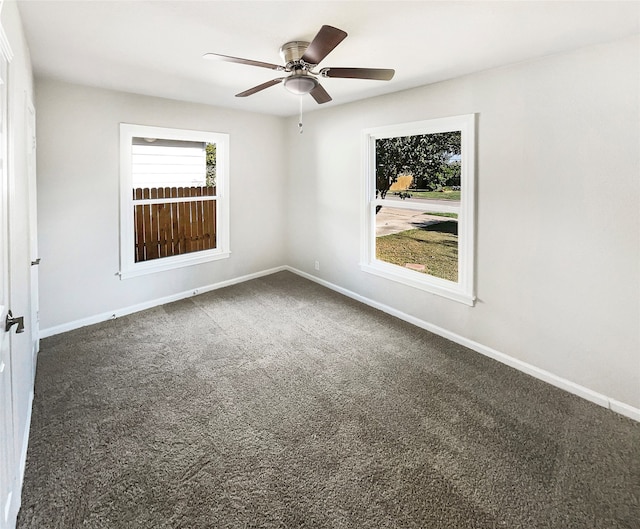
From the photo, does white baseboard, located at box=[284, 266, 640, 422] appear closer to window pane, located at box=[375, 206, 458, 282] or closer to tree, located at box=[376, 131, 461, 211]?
window pane, located at box=[375, 206, 458, 282]

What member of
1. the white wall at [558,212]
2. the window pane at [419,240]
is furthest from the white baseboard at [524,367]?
the window pane at [419,240]

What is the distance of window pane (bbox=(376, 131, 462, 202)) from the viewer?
3460 mm

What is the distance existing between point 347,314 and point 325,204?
5.15 feet

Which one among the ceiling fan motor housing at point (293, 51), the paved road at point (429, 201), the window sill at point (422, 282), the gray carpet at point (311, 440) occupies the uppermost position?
the ceiling fan motor housing at point (293, 51)

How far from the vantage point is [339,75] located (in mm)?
2381

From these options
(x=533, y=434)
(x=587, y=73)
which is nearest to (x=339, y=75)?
(x=587, y=73)

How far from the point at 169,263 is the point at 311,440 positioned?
10.2 ft

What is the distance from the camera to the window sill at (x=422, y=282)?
3385 mm

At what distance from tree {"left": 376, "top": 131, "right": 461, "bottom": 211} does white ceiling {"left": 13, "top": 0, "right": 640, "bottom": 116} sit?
59cm

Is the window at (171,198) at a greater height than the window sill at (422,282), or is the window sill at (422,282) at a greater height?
the window at (171,198)

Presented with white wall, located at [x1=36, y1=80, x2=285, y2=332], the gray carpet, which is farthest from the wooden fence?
the gray carpet

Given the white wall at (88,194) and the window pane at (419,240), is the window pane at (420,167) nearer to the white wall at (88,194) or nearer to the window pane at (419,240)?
the window pane at (419,240)

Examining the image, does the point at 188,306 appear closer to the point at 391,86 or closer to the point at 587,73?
the point at 391,86

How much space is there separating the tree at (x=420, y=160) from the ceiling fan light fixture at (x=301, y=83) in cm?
155
